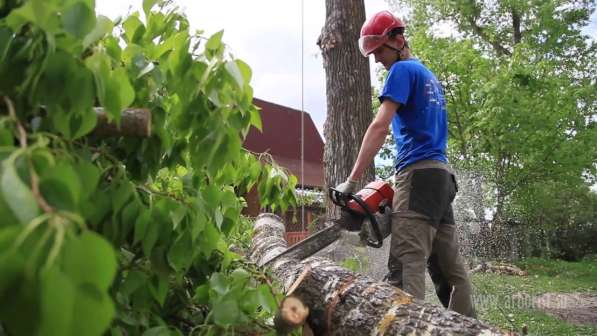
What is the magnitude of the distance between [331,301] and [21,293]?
1.45m

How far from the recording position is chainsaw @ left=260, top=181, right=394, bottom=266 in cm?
254

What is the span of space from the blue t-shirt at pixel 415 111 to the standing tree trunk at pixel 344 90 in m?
2.36

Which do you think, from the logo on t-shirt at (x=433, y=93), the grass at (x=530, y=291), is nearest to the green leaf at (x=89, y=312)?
the logo on t-shirt at (x=433, y=93)

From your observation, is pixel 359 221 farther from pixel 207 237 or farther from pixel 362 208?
pixel 207 237

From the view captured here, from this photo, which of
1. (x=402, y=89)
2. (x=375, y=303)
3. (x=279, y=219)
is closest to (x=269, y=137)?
(x=279, y=219)

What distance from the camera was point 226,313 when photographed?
1315 millimetres

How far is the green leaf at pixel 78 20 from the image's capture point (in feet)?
2.90

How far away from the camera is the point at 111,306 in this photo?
0.52 metres

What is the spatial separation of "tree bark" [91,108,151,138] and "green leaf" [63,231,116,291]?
63 centimetres

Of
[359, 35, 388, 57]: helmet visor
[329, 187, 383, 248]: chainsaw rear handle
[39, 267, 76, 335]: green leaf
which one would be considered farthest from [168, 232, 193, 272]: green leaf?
[359, 35, 388, 57]: helmet visor

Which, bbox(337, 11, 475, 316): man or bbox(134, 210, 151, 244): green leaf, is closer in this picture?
bbox(134, 210, 151, 244): green leaf

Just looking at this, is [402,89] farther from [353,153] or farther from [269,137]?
[269,137]

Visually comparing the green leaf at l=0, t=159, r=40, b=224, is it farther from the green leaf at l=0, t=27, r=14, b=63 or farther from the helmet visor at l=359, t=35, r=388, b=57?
the helmet visor at l=359, t=35, r=388, b=57

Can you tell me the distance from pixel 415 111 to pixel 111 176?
76.8 inches
